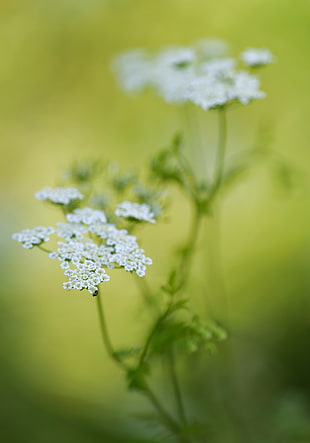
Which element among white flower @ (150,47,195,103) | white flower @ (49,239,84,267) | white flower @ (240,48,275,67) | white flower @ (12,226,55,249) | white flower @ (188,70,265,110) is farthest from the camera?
white flower @ (150,47,195,103)

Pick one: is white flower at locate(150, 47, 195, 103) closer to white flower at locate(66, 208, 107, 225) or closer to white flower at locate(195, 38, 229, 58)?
white flower at locate(195, 38, 229, 58)

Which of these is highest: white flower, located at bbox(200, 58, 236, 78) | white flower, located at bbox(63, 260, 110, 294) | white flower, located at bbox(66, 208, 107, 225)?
white flower, located at bbox(200, 58, 236, 78)

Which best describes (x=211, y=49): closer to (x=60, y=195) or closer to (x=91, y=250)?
(x=60, y=195)

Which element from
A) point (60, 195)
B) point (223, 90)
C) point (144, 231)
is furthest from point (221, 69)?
point (144, 231)

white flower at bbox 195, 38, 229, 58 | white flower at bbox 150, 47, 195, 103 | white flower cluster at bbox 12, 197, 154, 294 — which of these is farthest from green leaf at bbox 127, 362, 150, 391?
white flower at bbox 195, 38, 229, 58

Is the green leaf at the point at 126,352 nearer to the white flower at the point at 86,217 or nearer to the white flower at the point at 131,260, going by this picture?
the white flower at the point at 131,260

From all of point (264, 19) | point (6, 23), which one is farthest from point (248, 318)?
point (6, 23)

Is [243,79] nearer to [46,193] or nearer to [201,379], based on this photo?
[46,193]
